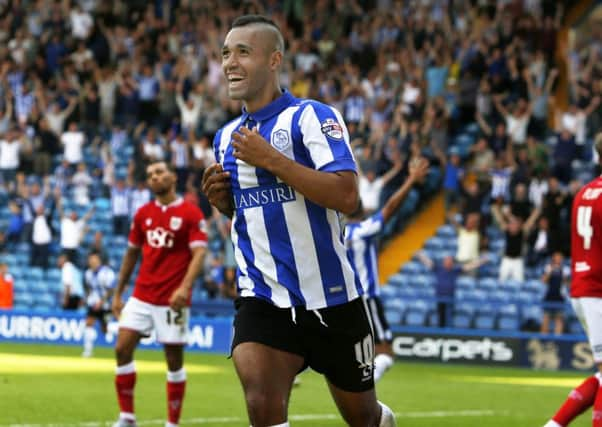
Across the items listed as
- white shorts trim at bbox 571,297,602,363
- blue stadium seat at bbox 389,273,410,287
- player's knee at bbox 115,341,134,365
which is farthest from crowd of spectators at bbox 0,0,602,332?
white shorts trim at bbox 571,297,602,363

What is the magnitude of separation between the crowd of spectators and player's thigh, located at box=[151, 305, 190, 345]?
43.3 ft

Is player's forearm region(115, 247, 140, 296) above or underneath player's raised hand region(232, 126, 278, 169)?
underneath

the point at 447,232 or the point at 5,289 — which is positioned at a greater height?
the point at 447,232

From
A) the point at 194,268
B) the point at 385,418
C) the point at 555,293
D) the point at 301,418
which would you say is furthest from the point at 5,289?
the point at 385,418

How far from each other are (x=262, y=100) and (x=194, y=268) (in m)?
4.68

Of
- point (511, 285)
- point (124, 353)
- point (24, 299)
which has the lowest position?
point (24, 299)

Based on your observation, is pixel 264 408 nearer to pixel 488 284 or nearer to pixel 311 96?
A: pixel 488 284

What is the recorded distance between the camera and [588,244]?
9.18m

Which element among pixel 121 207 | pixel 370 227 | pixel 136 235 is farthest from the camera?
pixel 121 207

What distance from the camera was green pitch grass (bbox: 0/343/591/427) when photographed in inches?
507

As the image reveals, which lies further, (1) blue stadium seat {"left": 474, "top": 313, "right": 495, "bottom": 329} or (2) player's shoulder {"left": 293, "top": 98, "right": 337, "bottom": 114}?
(1) blue stadium seat {"left": 474, "top": 313, "right": 495, "bottom": 329}

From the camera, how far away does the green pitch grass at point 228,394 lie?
12.9 metres

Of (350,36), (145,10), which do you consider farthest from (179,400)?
(145,10)

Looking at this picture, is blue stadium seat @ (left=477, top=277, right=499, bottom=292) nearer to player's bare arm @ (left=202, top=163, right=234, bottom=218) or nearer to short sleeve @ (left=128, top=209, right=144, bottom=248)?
short sleeve @ (left=128, top=209, right=144, bottom=248)
